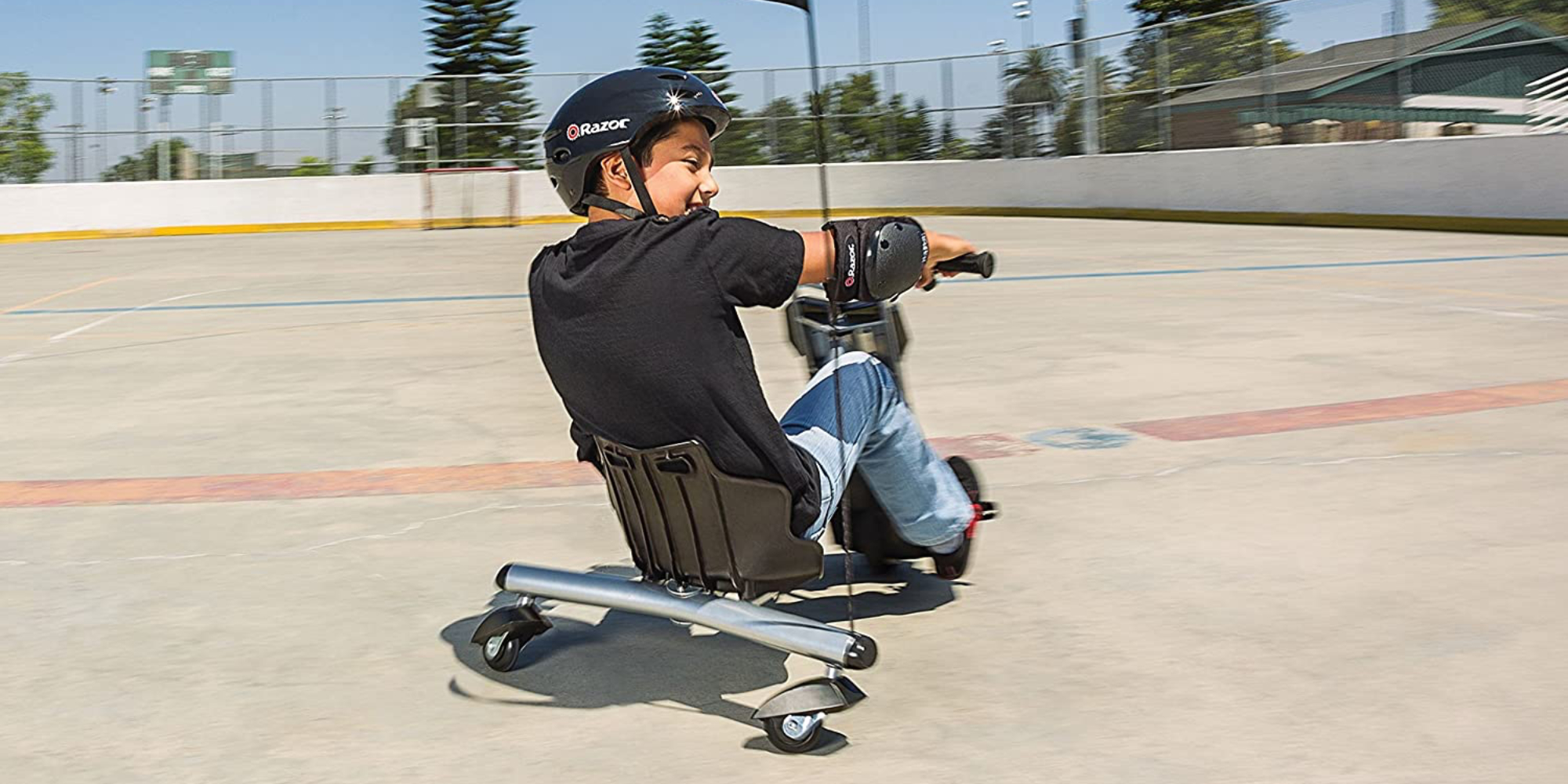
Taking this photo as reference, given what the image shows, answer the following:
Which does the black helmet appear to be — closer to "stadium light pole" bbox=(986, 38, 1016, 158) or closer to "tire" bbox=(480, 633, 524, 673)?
"tire" bbox=(480, 633, 524, 673)

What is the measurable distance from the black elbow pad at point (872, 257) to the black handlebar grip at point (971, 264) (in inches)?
9.2

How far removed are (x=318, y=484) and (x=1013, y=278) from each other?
8800 mm

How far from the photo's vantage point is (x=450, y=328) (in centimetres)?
1027

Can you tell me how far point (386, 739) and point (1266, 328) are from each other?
22.0ft

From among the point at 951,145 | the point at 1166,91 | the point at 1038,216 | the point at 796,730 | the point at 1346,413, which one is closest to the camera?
the point at 796,730

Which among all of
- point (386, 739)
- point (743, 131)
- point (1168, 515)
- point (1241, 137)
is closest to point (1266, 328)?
point (1168, 515)

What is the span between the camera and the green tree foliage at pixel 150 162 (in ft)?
99.0

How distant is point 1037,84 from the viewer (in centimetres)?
2856

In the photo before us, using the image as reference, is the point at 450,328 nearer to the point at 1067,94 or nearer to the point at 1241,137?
the point at 1241,137

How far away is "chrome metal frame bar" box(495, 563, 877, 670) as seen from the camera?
286cm

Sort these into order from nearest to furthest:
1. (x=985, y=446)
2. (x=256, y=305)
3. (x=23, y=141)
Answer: (x=985, y=446), (x=256, y=305), (x=23, y=141)

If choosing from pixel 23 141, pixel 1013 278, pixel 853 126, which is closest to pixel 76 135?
pixel 23 141

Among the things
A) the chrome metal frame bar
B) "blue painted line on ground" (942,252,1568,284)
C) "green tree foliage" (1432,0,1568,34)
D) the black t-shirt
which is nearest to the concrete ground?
the chrome metal frame bar

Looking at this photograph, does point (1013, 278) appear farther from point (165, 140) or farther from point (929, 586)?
point (165, 140)
